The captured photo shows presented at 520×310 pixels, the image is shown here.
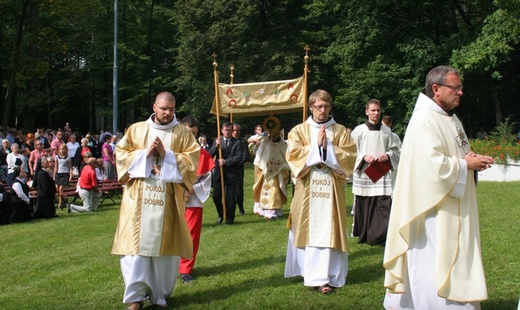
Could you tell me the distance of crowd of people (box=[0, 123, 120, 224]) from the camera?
15031 mm

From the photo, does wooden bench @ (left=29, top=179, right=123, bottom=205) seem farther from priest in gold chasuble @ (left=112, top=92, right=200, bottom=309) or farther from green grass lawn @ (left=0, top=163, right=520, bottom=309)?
priest in gold chasuble @ (left=112, top=92, right=200, bottom=309)

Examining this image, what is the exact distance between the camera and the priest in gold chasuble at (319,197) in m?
7.35

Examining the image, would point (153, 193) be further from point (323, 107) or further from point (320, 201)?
point (323, 107)

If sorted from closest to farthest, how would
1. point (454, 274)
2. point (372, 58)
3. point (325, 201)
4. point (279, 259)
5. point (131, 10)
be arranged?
point (454, 274) → point (325, 201) → point (279, 259) → point (372, 58) → point (131, 10)

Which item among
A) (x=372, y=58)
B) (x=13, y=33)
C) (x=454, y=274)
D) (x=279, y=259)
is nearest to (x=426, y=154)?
(x=454, y=274)

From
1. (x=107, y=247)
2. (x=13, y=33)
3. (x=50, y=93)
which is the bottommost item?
(x=107, y=247)

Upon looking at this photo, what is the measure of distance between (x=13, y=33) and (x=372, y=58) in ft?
65.7

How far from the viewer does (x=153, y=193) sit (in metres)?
6.68

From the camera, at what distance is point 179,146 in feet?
22.7

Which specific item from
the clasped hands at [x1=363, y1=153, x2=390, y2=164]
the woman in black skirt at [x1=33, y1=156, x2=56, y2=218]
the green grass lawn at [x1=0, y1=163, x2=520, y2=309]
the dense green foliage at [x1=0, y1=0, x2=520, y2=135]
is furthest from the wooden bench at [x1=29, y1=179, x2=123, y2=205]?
the clasped hands at [x1=363, y1=153, x2=390, y2=164]

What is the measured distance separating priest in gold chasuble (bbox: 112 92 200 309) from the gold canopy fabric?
18.6 ft

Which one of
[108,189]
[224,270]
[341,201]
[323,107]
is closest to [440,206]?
[341,201]

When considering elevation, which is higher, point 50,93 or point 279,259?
point 50,93

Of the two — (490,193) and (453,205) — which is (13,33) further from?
(453,205)
